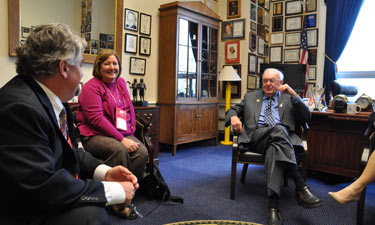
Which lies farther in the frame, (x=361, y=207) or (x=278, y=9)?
(x=278, y=9)

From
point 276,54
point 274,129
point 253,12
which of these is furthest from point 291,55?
point 274,129

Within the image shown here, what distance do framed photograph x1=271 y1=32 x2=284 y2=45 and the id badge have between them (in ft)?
14.5

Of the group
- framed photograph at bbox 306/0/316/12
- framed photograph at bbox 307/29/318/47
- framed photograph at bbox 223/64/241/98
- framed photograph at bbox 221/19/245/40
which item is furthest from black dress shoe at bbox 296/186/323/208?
framed photograph at bbox 306/0/316/12

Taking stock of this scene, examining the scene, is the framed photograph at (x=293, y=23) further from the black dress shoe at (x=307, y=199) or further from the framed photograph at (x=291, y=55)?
the black dress shoe at (x=307, y=199)

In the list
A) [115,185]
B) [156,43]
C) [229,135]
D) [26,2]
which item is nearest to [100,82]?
[26,2]

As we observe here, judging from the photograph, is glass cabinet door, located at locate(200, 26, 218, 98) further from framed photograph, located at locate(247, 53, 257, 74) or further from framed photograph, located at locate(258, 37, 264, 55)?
framed photograph, located at locate(258, 37, 264, 55)

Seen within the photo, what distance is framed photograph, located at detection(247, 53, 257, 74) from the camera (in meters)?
5.32

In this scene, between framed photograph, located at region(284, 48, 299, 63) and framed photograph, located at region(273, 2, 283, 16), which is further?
framed photograph, located at region(273, 2, 283, 16)

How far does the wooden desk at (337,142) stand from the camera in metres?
2.81

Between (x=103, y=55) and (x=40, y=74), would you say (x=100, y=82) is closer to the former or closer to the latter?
(x=103, y=55)

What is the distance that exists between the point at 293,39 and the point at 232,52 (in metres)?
1.29

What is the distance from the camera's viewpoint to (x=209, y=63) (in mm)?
4824

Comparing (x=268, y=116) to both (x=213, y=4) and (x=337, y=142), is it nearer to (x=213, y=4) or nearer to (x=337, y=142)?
(x=337, y=142)

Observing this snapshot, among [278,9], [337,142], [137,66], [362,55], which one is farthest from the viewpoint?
[278,9]
